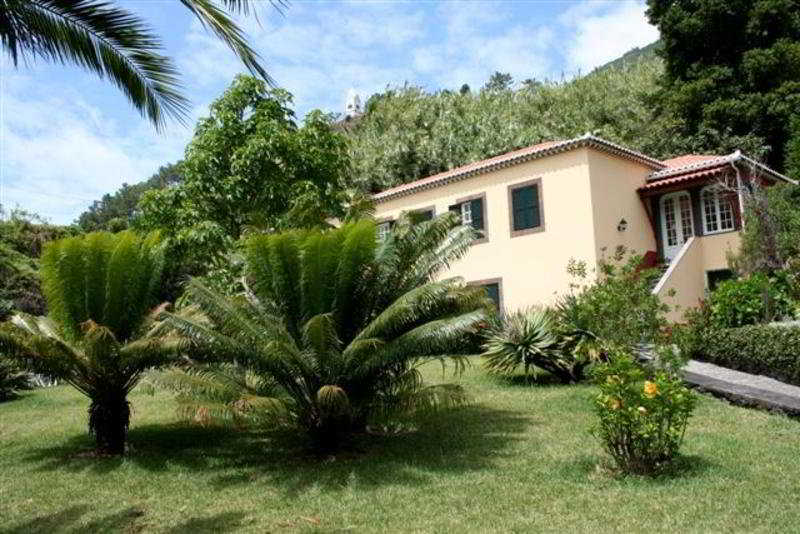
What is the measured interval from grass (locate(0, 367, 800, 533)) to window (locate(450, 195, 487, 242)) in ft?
33.7

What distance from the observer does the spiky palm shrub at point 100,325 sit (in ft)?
30.1

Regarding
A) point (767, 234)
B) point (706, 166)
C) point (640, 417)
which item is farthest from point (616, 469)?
point (706, 166)

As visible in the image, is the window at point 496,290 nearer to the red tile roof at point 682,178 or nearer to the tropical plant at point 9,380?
the red tile roof at point 682,178

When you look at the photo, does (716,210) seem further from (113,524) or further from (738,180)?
(113,524)

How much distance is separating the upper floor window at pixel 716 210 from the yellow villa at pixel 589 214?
0.03 meters

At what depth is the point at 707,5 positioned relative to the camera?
91.5 feet

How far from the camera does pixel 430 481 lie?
7.51 metres

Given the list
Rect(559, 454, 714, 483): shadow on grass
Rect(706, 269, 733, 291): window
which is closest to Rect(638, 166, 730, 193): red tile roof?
Rect(706, 269, 733, 291): window

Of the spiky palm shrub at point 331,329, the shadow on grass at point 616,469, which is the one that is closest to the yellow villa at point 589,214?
the spiky palm shrub at point 331,329

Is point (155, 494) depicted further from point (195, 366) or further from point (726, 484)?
point (726, 484)

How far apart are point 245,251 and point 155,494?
2.96 metres

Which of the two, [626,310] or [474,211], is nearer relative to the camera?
[626,310]

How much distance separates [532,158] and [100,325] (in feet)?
43.7

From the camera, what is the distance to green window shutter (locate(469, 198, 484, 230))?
68.9ft
